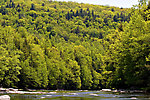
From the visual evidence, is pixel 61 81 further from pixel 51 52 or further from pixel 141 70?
pixel 141 70

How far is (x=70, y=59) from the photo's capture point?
379ft

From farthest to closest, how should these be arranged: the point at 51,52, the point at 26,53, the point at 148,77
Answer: the point at 51,52, the point at 26,53, the point at 148,77

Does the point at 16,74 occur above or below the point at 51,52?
below

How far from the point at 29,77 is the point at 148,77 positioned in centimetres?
5065

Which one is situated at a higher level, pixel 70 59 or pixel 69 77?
pixel 70 59

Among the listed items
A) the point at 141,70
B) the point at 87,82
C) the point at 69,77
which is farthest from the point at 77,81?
the point at 141,70

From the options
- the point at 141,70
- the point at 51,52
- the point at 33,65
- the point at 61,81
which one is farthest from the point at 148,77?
the point at 51,52

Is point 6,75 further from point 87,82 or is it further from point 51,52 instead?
point 87,82

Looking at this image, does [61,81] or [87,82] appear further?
[87,82]

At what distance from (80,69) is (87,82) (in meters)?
6.09

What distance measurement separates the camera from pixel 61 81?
340 feet

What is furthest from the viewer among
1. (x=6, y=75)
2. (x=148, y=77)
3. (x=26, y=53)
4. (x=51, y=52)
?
(x=51, y=52)

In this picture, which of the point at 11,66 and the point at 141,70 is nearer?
the point at 141,70

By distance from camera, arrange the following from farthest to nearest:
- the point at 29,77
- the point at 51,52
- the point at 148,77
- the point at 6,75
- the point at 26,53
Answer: the point at 51,52 → the point at 26,53 → the point at 29,77 → the point at 6,75 → the point at 148,77
